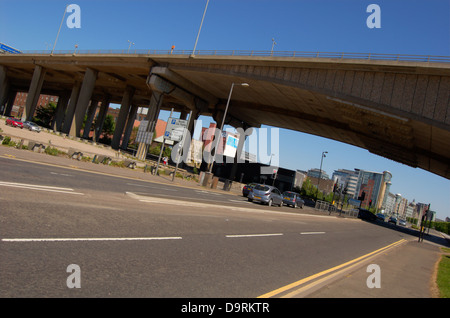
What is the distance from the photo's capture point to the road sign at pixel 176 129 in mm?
29234

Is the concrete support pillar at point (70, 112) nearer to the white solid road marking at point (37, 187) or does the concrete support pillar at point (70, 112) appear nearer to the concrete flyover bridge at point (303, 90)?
the concrete flyover bridge at point (303, 90)

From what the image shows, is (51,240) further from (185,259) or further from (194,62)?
(194,62)

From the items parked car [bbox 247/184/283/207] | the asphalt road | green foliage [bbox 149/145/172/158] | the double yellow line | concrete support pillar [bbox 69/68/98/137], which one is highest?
concrete support pillar [bbox 69/68/98/137]

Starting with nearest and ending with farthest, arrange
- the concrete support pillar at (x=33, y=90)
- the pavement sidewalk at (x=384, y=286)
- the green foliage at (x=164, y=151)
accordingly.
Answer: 1. the pavement sidewalk at (x=384, y=286)
2. the concrete support pillar at (x=33, y=90)
3. the green foliage at (x=164, y=151)

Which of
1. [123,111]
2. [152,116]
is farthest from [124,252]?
[123,111]

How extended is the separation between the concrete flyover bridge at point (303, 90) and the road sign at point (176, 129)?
451 inches

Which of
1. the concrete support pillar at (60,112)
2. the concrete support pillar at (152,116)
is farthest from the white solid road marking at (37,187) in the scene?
the concrete support pillar at (60,112)

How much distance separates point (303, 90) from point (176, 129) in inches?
586

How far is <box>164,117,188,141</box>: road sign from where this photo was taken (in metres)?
29.2

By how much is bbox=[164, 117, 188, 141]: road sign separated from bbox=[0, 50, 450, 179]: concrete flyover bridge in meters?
11.5

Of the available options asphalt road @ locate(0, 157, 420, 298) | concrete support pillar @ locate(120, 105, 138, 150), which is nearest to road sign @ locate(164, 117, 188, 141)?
asphalt road @ locate(0, 157, 420, 298)

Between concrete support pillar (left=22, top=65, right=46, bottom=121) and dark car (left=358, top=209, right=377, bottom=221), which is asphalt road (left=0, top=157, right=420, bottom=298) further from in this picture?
concrete support pillar (left=22, top=65, right=46, bottom=121)
